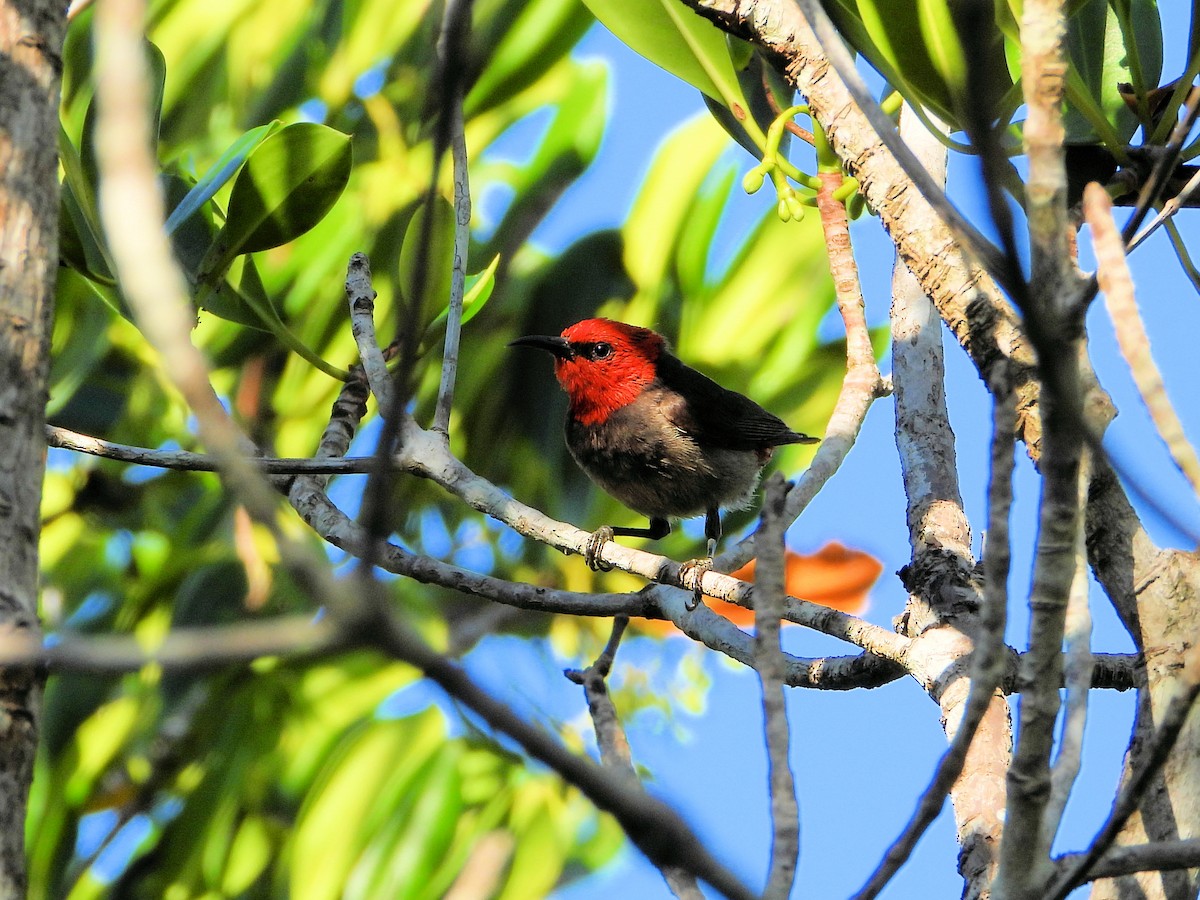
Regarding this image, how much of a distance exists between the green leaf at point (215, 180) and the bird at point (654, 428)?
133cm

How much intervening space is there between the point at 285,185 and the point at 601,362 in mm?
1728

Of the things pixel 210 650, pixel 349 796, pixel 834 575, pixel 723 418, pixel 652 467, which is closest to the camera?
pixel 210 650

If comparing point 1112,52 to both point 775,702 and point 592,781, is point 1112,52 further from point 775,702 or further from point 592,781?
point 592,781

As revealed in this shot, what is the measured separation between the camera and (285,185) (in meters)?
2.44

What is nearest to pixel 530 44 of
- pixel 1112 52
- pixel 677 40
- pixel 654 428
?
pixel 654 428

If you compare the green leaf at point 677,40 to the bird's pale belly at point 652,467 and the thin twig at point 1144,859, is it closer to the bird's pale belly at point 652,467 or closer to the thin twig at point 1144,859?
the bird's pale belly at point 652,467

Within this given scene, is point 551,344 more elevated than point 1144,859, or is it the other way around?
point 551,344

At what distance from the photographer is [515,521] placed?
85.4 inches

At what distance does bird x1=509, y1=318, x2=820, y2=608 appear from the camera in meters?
3.84

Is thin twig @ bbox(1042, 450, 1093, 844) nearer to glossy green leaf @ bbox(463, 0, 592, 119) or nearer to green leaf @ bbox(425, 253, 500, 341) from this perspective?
green leaf @ bbox(425, 253, 500, 341)

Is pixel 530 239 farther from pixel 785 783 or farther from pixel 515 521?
pixel 785 783

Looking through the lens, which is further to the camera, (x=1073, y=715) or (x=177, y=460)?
(x=177, y=460)

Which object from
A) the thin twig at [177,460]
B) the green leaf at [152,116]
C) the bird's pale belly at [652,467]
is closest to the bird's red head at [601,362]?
the bird's pale belly at [652,467]

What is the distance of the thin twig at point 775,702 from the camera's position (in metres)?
0.98
